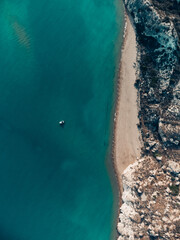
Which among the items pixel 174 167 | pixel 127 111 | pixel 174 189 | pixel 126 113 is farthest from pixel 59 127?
pixel 174 189

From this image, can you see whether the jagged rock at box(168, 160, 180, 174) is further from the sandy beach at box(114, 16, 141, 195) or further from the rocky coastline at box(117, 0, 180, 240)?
the sandy beach at box(114, 16, 141, 195)

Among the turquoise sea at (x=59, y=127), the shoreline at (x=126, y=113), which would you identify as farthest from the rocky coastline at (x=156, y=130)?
the turquoise sea at (x=59, y=127)

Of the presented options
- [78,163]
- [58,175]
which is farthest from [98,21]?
[58,175]

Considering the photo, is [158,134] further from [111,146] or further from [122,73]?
[122,73]

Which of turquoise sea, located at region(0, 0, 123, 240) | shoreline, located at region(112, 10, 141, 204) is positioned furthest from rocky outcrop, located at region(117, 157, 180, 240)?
turquoise sea, located at region(0, 0, 123, 240)

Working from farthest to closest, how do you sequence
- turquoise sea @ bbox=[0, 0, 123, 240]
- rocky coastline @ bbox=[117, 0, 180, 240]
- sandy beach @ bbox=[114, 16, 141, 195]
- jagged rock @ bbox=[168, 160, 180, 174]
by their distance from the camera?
turquoise sea @ bbox=[0, 0, 123, 240] → sandy beach @ bbox=[114, 16, 141, 195] → jagged rock @ bbox=[168, 160, 180, 174] → rocky coastline @ bbox=[117, 0, 180, 240]

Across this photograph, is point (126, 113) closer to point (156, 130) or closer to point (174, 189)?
point (156, 130)

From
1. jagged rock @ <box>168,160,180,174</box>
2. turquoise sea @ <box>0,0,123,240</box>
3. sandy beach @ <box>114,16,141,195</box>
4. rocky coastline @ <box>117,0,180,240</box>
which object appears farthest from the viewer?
turquoise sea @ <box>0,0,123,240</box>
